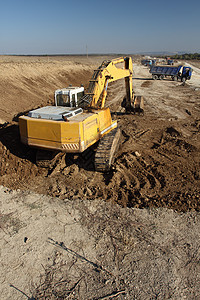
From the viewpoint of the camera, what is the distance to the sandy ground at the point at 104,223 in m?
4.10

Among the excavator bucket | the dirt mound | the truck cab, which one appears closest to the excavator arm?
the truck cab

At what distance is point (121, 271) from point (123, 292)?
0.43 meters

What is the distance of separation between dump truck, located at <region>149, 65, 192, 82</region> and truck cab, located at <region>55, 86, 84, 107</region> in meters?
26.6

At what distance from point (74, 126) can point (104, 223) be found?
2.68 metres

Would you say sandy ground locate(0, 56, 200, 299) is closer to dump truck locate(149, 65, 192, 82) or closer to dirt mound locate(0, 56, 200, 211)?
dirt mound locate(0, 56, 200, 211)

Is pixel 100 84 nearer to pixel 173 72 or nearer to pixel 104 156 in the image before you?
pixel 104 156

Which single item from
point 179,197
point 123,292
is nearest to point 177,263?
point 123,292

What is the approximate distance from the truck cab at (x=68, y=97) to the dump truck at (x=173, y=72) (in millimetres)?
26638

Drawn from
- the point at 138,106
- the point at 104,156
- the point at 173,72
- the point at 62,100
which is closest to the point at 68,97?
the point at 62,100

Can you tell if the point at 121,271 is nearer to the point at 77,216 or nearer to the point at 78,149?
the point at 77,216

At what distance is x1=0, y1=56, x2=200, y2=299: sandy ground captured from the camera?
410 centimetres

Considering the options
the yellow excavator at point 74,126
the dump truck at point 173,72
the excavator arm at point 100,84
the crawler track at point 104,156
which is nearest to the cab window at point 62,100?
the yellow excavator at point 74,126

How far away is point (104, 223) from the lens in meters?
5.52

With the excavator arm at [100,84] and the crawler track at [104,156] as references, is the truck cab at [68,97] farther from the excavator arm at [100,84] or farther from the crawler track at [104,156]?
the crawler track at [104,156]
